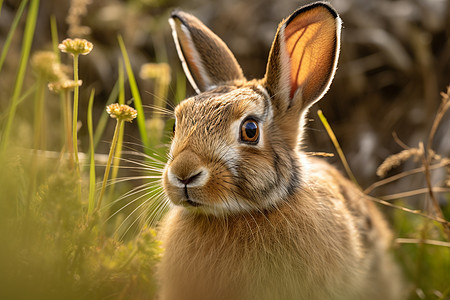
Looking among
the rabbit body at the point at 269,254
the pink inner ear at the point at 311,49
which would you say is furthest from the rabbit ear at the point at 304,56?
the rabbit body at the point at 269,254

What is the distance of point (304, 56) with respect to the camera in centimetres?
286

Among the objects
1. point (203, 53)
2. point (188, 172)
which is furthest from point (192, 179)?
point (203, 53)

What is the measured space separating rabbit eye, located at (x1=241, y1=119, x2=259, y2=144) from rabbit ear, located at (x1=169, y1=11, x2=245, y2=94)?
693 mm

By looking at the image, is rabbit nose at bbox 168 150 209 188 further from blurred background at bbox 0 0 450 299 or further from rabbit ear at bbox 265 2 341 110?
blurred background at bbox 0 0 450 299

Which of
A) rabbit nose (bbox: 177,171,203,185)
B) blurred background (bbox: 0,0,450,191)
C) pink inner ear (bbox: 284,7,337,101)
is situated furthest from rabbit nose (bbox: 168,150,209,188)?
blurred background (bbox: 0,0,450,191)

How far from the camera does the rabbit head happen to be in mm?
2320

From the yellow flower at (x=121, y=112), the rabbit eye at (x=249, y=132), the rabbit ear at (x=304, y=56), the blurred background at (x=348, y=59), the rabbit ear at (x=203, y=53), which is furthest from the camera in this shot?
the blurred background at (x=348, y=59)

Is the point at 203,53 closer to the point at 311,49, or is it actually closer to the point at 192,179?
the point at 311,49

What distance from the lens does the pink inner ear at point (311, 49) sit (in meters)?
2.68

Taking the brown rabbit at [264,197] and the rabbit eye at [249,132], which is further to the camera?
the rabbit eye at [249,132]

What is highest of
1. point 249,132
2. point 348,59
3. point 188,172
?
point 348,59

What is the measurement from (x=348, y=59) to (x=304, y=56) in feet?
8.50

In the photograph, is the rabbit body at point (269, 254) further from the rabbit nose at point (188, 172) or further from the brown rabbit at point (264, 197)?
the rabbit nose at point (188, 172)

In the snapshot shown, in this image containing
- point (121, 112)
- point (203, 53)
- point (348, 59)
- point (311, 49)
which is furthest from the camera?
point (348, 59)
